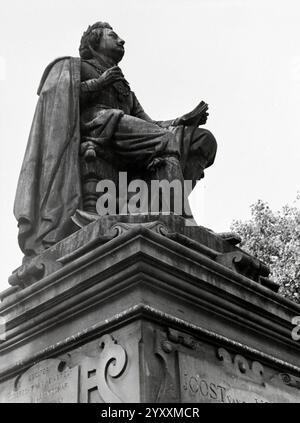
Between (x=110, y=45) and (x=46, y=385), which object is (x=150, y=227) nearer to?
(x=46, y=385)

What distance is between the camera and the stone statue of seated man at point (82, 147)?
5.75 meters

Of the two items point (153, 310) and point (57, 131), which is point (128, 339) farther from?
point (57, 131)

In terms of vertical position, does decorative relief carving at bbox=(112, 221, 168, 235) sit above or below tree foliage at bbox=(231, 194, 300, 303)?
below

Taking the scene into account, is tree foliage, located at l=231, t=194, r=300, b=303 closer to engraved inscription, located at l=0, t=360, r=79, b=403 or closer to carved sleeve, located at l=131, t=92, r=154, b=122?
carved sleeve, located at l=131, t=92, r=154, b=122

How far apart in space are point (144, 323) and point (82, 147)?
227 cm

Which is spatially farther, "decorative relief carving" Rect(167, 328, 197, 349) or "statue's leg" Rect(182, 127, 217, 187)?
"statue's leg" Rect(182, 127, 217, 187)

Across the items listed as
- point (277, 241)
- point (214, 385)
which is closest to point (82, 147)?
point (214, 385)

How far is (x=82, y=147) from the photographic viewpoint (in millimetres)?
6035

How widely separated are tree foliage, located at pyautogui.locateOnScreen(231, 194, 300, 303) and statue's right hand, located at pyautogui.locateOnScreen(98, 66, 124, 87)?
12.0 m

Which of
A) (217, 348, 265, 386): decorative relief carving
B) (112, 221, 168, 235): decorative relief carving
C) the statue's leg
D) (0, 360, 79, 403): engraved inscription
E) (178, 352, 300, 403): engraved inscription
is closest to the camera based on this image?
(178, 352, 300, 403): engraved inscription

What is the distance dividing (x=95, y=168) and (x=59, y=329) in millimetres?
1746

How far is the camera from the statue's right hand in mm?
6422

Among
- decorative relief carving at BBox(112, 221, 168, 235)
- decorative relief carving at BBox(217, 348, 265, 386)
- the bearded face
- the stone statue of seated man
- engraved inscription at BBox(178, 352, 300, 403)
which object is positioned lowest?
engraved inscription at BBox(178, 352, 300, 403)

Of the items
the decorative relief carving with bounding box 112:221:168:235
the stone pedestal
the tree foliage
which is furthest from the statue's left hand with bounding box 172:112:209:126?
the tree foliage
